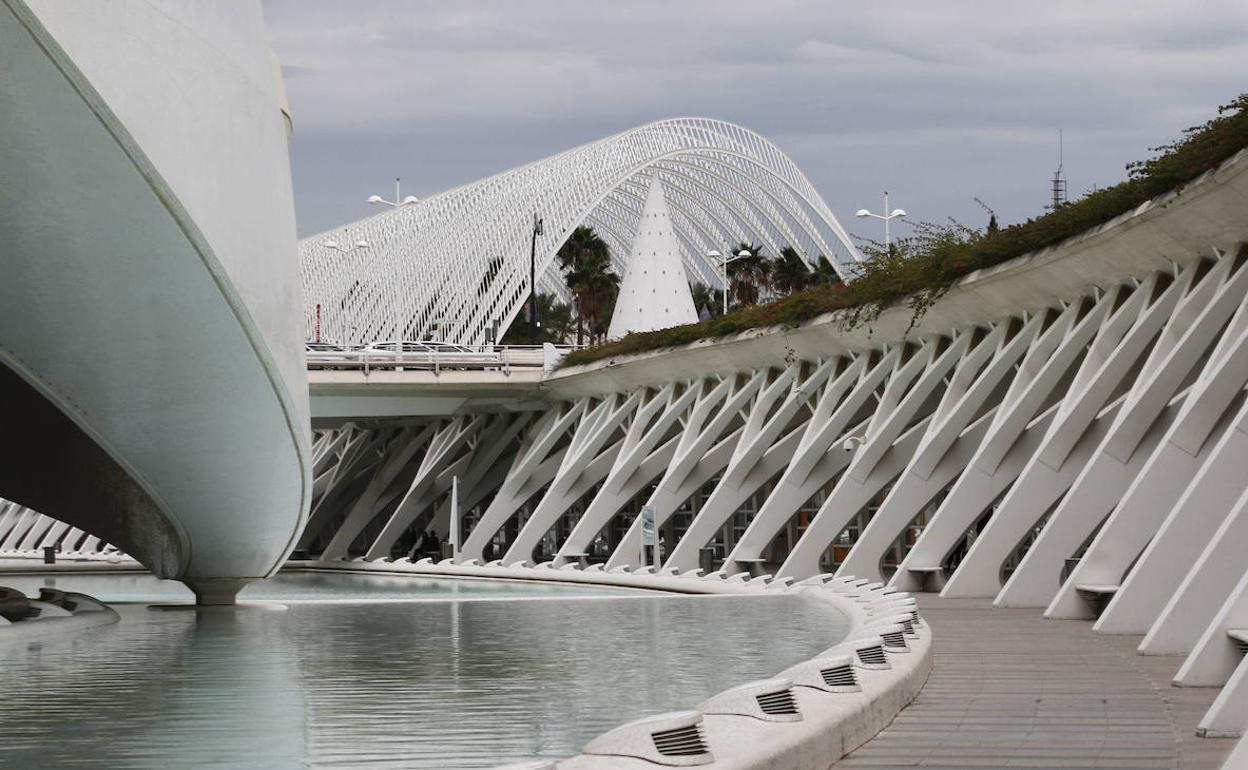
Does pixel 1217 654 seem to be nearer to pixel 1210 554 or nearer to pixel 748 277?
pixel 1210 554

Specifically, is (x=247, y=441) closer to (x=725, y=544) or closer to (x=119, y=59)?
(x=119, y=59)

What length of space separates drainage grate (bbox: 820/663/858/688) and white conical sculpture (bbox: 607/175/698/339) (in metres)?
42.7

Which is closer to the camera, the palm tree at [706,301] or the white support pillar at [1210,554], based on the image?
the white support pillar at [1210,554]

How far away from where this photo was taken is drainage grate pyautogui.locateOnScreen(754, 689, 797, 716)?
8.91 meters

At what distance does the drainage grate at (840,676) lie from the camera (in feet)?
33.9

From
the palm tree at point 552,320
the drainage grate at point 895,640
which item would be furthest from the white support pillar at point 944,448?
the palm tree at point 552,320

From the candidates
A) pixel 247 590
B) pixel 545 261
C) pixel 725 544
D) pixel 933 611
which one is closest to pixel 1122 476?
pixel 933 611

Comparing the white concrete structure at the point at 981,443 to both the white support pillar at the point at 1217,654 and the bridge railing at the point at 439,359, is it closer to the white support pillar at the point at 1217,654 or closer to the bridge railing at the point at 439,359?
the white support pillar at the point at 1217,654

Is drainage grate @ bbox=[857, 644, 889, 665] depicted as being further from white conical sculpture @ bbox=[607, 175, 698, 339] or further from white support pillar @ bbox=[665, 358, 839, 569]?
white conical sculpture @ bbox=[607, 175, 698, 339]

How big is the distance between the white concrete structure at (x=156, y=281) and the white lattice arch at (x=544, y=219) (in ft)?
115

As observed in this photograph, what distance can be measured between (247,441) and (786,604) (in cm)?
771

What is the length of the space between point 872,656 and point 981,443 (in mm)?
15703

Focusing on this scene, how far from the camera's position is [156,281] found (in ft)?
61.1

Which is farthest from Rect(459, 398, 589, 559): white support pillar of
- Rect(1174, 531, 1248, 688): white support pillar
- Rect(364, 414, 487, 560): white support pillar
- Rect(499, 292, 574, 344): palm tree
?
Rect(499, 292, 574, 344): palm tree
